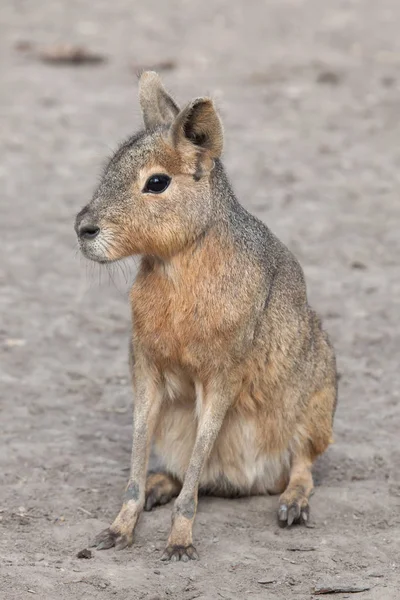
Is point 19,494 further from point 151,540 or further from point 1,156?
point 1,156

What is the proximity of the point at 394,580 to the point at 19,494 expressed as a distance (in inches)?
70.9

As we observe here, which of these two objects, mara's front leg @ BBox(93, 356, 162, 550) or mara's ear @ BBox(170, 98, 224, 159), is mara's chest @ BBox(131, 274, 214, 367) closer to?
mara's front leg @ BBox(93, 356, 162, 550)

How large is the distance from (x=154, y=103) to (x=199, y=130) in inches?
17.0

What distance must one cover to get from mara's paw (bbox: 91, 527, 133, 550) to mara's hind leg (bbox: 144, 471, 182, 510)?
403 mm

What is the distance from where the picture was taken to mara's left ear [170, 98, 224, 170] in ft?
16.0

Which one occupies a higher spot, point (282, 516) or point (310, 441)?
point (310, 441)

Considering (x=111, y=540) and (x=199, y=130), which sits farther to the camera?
(x=111, y=540)

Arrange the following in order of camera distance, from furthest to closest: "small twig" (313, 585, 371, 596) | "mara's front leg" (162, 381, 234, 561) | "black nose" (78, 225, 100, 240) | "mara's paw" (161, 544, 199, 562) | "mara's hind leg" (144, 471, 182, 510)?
"mara's hind leg" (144, 471, 182, 510)
"mara's front leg" (162, 381, 234, 561)
"mara's paw" (161, 544, 199, 562)
"black nose" (78, 225, 100, 240)
"small twig" (313, 585, 371, 596)

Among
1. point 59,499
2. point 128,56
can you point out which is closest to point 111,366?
point 59,499

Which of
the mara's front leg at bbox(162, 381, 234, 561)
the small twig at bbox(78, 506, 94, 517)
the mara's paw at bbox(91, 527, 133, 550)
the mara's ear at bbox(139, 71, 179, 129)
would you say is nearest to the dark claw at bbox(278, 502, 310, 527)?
the mara's front leg at bbox(162, 381, 234, 561)

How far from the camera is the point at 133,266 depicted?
347 inches

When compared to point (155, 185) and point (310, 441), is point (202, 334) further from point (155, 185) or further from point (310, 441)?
point (310, 441)

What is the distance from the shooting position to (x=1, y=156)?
1037cm

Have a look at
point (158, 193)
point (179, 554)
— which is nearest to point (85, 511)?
point (179, 554)
